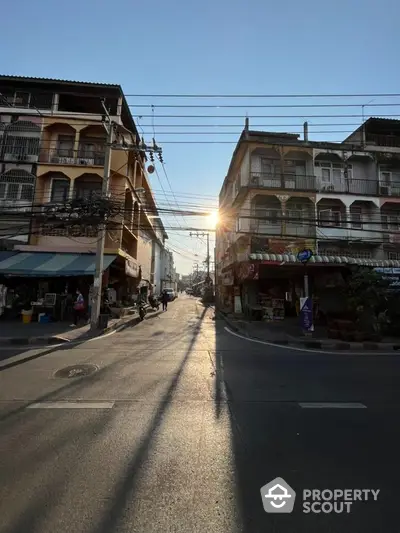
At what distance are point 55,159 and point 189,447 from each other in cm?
2234

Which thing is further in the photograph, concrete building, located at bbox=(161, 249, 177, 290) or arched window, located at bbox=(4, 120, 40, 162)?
concrete building, located at bbox=(161, 249, 177, 290)

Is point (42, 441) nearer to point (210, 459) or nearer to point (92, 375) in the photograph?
point (210, 459)

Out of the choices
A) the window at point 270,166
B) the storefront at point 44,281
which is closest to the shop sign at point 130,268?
the storefront at point 44,281

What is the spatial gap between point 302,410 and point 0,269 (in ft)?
57.2

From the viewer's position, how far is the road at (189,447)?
2518 mm

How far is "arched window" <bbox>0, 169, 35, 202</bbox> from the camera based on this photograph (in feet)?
68.0

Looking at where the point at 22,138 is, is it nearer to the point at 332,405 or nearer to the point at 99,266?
the point at 99,266

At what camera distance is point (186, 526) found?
2408 mm

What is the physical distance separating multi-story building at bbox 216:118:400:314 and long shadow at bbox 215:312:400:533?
13.9 metres

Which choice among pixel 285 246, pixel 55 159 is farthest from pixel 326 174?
pixel 55 159

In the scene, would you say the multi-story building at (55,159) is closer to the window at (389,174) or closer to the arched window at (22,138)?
the arched window at (22,138)

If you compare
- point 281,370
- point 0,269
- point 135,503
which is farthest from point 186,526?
point 0,269

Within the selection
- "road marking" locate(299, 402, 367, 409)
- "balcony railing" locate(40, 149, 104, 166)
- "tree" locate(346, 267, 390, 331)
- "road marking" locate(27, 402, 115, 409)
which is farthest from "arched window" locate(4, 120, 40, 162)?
"road marking" locate(299, 402, 367, 409)

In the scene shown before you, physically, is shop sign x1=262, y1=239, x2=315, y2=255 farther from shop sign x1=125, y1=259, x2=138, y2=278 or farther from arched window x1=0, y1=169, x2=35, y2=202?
arched window x1=0, y1=169, x2=35, y2=202
